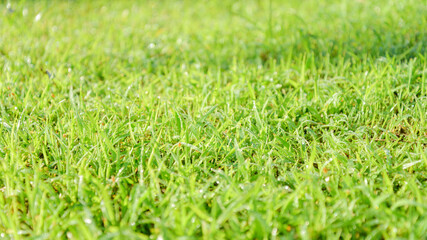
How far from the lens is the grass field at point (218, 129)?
4.79 ft

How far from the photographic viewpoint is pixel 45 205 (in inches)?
59.4

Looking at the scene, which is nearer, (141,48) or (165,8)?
(141,48)

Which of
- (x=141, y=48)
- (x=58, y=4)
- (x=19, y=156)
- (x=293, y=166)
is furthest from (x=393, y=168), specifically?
(x=58, y=4)

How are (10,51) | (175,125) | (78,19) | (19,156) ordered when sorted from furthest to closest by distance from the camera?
(78,19)
(10,51)
(175,125)
(19,156)

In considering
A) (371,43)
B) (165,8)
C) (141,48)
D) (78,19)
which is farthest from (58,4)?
(371,43)

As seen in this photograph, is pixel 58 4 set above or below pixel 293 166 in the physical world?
above

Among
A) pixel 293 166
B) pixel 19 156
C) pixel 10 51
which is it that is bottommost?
pixel 293 166

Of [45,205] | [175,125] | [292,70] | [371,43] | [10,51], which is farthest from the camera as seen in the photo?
[10,51]

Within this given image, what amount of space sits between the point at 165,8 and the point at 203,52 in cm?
147

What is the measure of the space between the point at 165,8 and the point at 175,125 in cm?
265

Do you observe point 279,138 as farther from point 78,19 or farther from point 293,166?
point 78,19

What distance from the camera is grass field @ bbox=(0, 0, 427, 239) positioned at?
1.46 metres

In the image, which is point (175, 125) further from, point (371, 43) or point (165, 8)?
point (165, 8)

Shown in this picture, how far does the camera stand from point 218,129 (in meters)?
2.07
